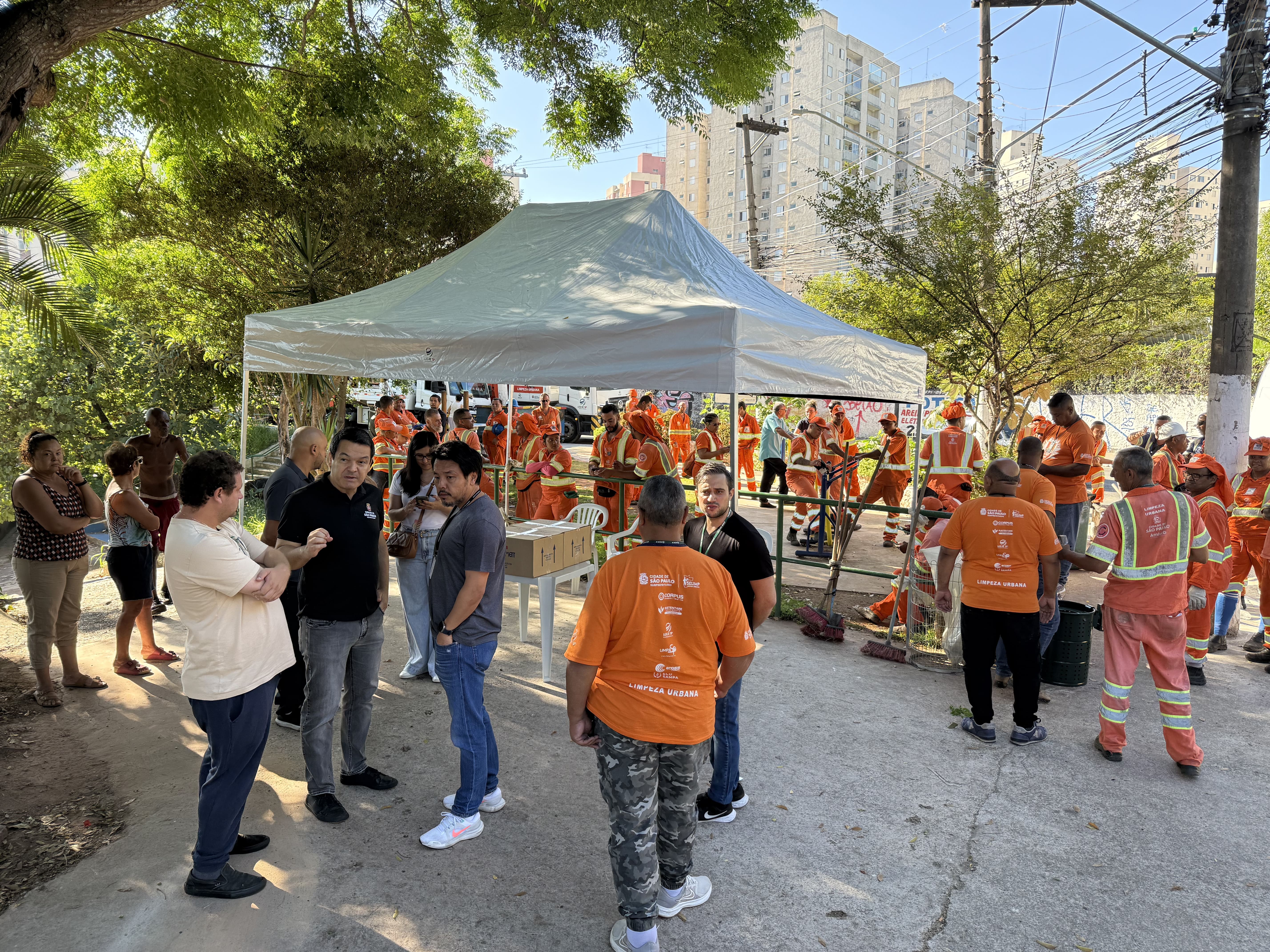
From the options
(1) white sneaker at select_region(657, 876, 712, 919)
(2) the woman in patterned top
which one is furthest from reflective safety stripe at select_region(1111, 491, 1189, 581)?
(2) the woman in patterned top

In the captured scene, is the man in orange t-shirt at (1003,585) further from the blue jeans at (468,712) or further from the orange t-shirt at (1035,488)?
the blue jeans at (468,712)

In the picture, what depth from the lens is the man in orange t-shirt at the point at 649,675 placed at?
2.68 metres

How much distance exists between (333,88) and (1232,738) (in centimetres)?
891

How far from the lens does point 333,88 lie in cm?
736

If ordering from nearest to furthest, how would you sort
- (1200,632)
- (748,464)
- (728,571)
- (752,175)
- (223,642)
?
1. (223,642)
2. (728,571)
3. (1200,632)
4. (748,464)
5. (752,175)

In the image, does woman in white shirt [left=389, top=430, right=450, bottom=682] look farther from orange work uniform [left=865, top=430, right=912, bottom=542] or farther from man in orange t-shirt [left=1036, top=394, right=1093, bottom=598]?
orange work uniform [left=865, top=430, right=912, bottom=542]

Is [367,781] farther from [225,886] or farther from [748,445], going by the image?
[748,445]

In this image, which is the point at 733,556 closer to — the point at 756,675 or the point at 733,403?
the point at 733,403

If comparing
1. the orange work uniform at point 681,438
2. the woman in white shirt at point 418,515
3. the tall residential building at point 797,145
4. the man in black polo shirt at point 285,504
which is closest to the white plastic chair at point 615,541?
the woman in white shirt at point 418,515

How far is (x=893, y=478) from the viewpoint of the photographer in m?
10.7

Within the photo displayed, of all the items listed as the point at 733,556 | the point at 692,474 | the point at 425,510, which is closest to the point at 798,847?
the point at 733,556

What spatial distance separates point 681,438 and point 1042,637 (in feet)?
33.2

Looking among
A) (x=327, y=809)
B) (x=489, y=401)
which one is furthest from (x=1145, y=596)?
(x=489, y=401)

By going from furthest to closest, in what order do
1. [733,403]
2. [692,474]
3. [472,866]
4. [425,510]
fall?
[692,474]
[425,510]
[733,403]
[472,866]
